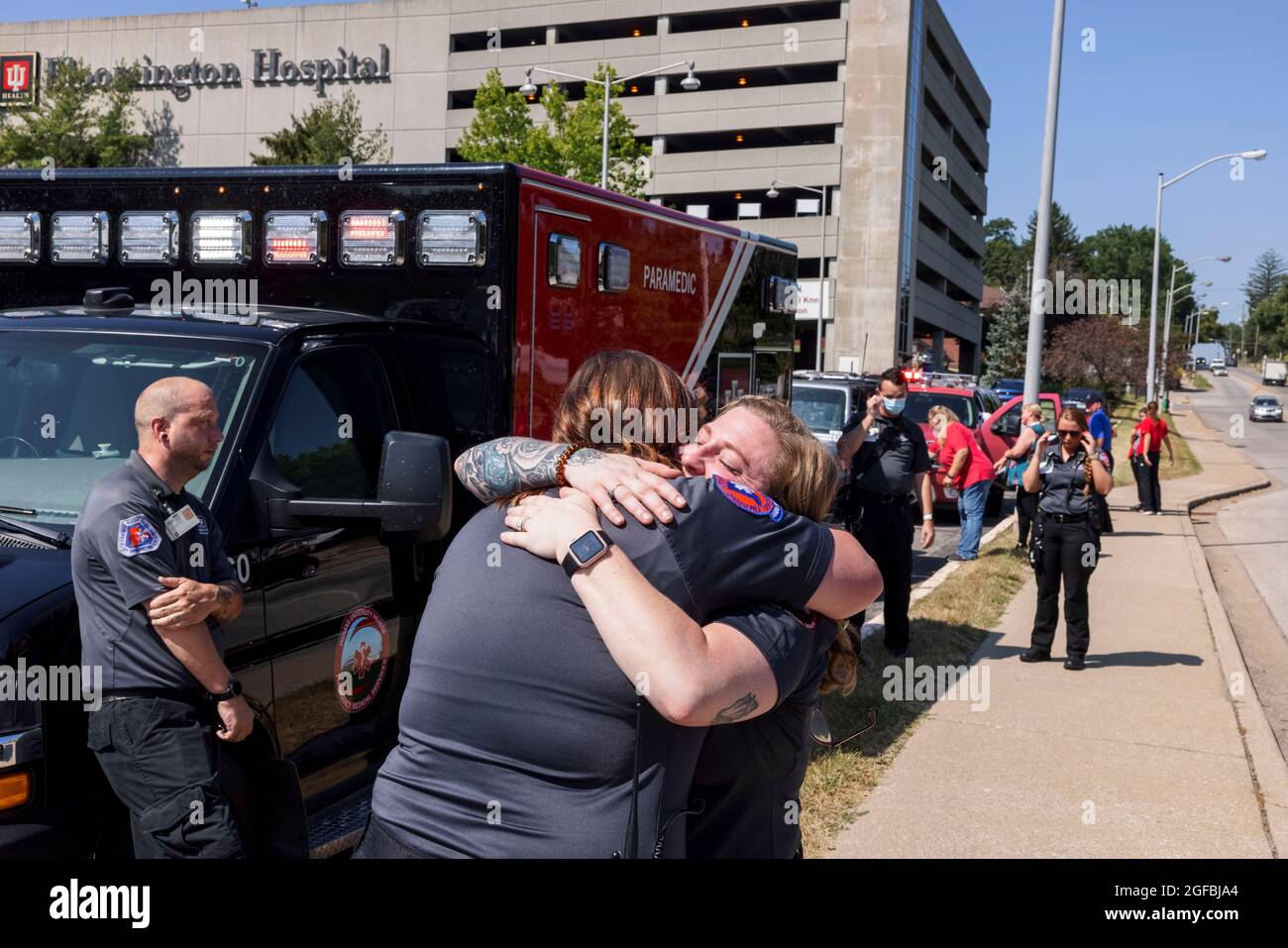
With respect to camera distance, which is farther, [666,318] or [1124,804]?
[666,318]

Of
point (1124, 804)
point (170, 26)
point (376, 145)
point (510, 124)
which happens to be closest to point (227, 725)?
point (1124, 804)

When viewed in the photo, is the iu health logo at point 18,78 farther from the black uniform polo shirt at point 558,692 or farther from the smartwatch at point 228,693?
the black uniform polo shirt at point 558,692

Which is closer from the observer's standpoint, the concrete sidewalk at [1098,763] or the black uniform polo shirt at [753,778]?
the black uniform polo shirt at [753,778]

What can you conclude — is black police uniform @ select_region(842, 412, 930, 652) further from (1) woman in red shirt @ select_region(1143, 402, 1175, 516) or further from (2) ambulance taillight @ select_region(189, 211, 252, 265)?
(1) woman in red shirt @ select_region(1143, 402, 1175, 516)

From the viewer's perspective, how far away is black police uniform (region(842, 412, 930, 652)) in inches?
325

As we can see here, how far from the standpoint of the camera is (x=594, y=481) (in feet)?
7.14

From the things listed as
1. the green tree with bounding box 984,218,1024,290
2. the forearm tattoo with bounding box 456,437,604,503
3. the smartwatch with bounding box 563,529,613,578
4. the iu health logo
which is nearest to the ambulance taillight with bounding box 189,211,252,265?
the forearm tattoo with bounding box 456,437,604,503

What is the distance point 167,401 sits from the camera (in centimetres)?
318

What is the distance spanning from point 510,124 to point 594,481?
34298 mm

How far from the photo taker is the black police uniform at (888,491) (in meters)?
8.27

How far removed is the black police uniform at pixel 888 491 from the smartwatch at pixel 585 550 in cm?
637

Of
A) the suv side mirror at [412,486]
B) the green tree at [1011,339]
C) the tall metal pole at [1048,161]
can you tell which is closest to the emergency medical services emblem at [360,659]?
the suv side mirror at [412,486]

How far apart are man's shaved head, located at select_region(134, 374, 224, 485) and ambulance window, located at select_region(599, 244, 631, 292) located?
277cm
